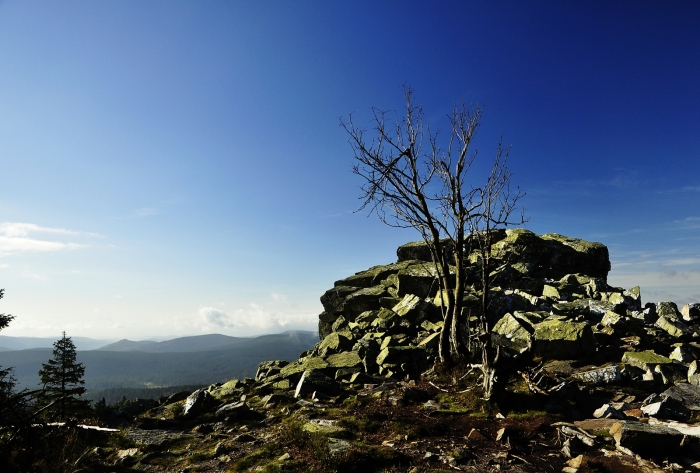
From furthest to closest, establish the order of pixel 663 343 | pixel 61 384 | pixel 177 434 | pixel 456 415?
pixel 61 384, pixel 663 343, pixel 177 434, pixel 456 415

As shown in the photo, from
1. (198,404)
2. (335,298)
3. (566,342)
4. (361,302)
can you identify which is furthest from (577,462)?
(335,298)

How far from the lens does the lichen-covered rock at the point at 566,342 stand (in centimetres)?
1512

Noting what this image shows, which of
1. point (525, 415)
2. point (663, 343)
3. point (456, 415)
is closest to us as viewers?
point (525, 415)

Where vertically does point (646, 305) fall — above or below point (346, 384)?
above

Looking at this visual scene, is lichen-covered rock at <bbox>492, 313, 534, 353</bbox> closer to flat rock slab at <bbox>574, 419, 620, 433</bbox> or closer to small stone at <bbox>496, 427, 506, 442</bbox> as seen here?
flat rock slab at <bbox>574, 419, 620, 433</bbox>

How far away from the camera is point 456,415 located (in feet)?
36.5

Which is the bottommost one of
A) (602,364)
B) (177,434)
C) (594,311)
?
(177,434)

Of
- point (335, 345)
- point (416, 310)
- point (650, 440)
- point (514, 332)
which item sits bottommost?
point (650, 440)

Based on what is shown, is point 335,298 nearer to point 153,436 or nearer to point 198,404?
point 198,404

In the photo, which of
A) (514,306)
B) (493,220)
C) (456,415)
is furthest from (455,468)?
(514,306)

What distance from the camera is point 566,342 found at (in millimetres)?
15203

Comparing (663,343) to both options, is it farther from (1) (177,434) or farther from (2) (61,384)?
(2) (61,384)

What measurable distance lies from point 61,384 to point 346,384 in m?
38.8

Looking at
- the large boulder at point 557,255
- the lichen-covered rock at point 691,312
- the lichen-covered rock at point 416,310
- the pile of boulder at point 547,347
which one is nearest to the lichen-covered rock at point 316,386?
the pile of boulder at point 547,347
